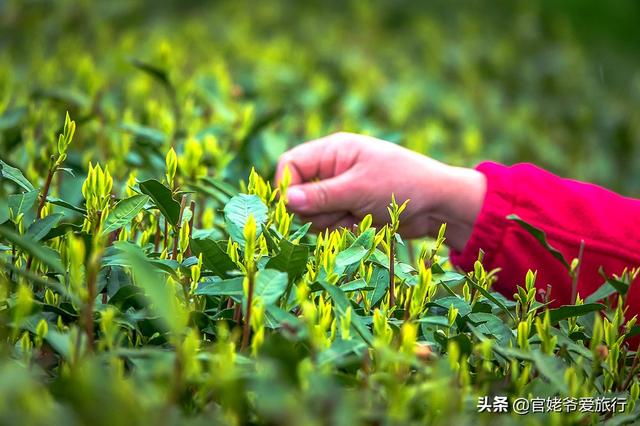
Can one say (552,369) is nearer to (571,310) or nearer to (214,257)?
(571,310)

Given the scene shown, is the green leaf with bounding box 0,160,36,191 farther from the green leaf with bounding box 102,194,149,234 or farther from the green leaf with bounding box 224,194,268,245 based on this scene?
the green leaf with bounding box 224,194,268,245

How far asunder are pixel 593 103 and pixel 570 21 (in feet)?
4.12

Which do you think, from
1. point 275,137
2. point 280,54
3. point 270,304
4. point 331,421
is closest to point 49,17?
point 280,54

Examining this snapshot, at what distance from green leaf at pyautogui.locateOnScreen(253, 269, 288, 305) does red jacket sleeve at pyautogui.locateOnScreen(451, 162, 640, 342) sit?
33.1 inches

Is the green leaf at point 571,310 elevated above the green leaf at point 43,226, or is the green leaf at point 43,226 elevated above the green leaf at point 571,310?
the green leaf at point 43,226

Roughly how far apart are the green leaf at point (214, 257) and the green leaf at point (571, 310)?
1.55ft

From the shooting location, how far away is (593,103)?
468cm

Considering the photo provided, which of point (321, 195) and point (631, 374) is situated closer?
point (631, 374)

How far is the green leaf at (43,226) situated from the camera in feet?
3.87

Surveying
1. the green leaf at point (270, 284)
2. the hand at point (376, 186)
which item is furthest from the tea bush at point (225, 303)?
the hand at point (376, 186)

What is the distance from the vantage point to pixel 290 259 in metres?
1.11

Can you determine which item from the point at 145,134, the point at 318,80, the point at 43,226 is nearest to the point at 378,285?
the point at 43,226

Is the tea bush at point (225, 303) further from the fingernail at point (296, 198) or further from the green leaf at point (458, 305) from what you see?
the fingernail at point (296, 198)

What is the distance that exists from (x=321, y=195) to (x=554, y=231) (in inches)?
20.1
